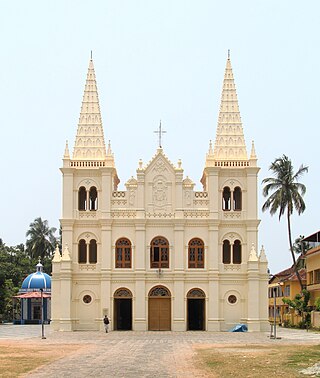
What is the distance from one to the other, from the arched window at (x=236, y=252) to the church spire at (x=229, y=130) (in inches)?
250

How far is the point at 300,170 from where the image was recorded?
227ft

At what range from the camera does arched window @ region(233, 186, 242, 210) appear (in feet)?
192

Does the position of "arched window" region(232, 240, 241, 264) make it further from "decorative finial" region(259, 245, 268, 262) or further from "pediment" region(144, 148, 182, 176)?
"pediment" region(144, 148, 182, 176)

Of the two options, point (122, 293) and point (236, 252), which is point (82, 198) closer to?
point (122, 293)

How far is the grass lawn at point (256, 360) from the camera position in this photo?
24375 mm

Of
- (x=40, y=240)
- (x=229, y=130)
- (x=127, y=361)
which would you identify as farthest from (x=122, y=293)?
(x=40, y=240)

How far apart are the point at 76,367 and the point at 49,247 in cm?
8342

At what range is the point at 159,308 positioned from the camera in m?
57.6

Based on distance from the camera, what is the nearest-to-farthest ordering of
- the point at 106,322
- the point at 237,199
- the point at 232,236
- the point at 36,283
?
the point at 106,322 → the point at 232,236 → the point at 237,199 → the point at 36,283

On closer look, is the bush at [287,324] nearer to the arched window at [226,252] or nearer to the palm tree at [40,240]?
the arched window at [226,252]

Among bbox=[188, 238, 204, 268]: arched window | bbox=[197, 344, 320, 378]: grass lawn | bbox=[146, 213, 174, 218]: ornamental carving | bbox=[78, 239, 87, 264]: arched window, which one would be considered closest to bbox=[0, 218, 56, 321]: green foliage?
bbox=[78, 239, 87, 264]: arched window

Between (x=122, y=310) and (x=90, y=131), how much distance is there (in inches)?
542

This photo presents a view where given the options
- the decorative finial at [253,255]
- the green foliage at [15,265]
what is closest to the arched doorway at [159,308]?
the decorative finial at [253,255]

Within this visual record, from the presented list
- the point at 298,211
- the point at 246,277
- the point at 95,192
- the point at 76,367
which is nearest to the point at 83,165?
the point at 95,192
